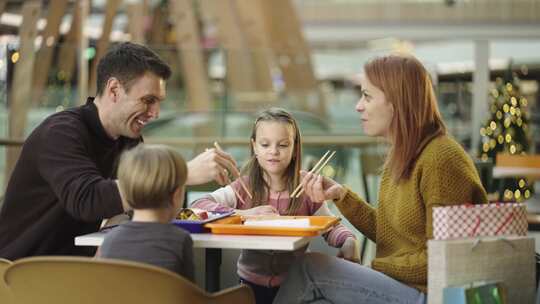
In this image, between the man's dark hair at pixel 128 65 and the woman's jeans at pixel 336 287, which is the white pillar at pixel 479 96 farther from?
the woman's jeans at pixel 336 287

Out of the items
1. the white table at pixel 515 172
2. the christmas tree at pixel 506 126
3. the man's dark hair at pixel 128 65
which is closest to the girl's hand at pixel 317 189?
the man's dark hair at pixel 128 65

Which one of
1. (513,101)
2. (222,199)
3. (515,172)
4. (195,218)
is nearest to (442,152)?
(195,218)

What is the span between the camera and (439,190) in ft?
11.5

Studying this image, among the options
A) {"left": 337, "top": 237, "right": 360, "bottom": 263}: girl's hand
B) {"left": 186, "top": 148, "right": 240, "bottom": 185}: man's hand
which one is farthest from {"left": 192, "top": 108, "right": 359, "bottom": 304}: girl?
{"left": 186, "top": 148, "right": 240, "bottom": 185}: man's hand

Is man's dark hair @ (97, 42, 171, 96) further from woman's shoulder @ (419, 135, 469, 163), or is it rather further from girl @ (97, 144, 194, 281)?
woman's shoulder @ (419, 135, 469, 163)

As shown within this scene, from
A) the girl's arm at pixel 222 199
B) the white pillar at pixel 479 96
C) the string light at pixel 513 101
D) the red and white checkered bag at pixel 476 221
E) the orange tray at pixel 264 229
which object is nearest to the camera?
the red and white checkered bag at pixel 476 221

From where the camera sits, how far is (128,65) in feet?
12.8

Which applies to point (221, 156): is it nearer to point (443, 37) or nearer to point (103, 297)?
point (103, 297)

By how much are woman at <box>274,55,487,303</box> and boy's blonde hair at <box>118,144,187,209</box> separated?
23.4 inches

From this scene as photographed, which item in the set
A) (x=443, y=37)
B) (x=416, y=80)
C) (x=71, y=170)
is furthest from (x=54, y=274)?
(x=443, y=37)

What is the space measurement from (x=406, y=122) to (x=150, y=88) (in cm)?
92

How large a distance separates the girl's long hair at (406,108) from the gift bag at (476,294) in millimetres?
603

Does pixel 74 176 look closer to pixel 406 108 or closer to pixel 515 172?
pixel 406 108

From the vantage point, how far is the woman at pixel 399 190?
353 centimetres
